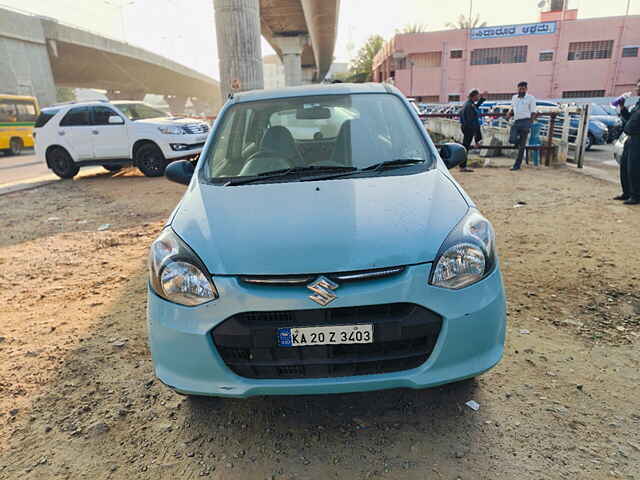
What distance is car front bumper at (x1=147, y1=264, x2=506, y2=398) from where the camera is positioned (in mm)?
1799

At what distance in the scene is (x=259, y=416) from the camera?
7.34 ft

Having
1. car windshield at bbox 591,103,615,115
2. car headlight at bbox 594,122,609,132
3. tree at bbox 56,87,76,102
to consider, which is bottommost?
car headlight at bbox 594,122,609,132

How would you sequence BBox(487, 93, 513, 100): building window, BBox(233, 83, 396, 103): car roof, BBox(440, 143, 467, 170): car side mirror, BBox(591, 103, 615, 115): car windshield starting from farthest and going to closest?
BBox(487, 93, 513, 100): building window → BBox(591, 103, 615, 115): car windshield → BBox(233, 83, 396, 103): car roof → BBox(440, 143, 467, 170): car side mirror

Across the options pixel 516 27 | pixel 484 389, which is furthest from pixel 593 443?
pixel 516 27

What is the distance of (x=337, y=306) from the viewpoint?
5.82 feet

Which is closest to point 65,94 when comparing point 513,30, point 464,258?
point 513,30

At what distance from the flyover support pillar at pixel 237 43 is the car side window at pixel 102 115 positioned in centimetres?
263

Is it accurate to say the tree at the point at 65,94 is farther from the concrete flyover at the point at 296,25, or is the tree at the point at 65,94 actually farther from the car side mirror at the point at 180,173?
the car side mirror at the point at 180,173

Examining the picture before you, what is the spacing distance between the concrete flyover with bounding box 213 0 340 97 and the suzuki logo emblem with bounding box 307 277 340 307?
10.2 metres

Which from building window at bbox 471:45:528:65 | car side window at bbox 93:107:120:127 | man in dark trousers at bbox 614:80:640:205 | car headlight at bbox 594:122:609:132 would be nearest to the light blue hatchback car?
man in dark trousers at bbox 614:80:640:205

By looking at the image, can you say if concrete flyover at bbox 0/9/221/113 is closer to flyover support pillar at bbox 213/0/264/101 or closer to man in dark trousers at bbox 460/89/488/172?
flyover support pillar at bbox 213/0/264/101

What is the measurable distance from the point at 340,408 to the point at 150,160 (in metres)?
9.56

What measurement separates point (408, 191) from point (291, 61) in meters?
33.4

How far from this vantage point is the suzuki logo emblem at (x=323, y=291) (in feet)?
5.80
